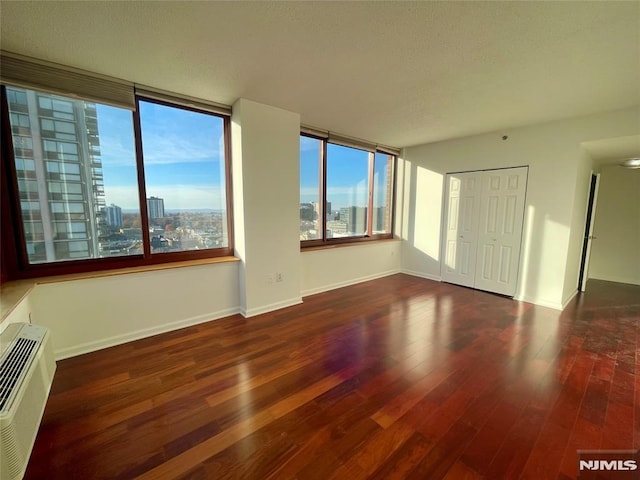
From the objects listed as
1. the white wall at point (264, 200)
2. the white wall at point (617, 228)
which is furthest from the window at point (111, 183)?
the white wall at point (617, 228)

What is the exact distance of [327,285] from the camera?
14.2 feet

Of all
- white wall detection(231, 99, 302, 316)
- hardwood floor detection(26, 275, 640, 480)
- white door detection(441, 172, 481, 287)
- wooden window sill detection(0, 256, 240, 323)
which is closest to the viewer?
hardwood floor detection(26, 275, 640, 480)

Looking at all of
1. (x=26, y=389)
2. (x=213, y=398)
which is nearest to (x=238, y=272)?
(x=213, y=398)

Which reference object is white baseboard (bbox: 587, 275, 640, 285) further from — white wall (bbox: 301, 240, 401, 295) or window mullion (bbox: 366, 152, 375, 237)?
window mullion (bbox: 366, 152, 375, 237)

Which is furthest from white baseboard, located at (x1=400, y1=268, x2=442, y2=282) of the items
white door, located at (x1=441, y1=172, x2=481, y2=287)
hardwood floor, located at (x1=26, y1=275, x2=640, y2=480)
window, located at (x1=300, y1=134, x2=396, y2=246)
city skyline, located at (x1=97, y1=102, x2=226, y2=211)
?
city skyline, located at (x1=97, y1=102, x2=226, y2=211)

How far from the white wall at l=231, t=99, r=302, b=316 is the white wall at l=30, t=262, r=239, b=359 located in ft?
1.03

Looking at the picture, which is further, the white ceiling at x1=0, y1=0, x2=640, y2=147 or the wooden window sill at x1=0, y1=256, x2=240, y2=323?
the wooden window sill at x1=0, y1=256, x2=240, y2=323

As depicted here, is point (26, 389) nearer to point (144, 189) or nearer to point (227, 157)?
point (144, 189)

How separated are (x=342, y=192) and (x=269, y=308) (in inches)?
93.0

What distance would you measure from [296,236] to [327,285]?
46.3 inches

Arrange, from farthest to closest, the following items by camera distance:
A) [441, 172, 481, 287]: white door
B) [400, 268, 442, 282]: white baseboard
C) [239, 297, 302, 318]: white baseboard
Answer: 1. [400, 268, 442, 282]: white baseboard
2. [441, 172, 481, 287]: white door
3. [239, 297, 302, 318]: white baseboard

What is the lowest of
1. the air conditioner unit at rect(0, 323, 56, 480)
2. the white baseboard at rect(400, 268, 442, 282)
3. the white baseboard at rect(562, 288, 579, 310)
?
the white baseboard at rect(562, 288, 579, 310)

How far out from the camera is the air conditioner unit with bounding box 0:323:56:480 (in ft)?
3.89

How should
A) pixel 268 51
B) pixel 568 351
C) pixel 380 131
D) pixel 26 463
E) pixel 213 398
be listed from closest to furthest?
pixel 26 463 < pixel 213 398 < pixel 268 51 < pixel 568 351 < pixel 380 131
